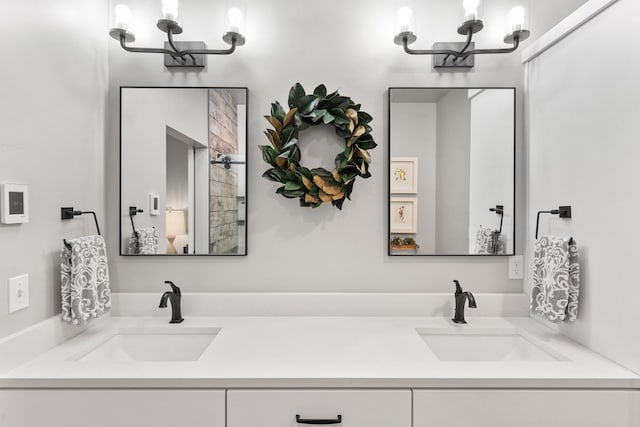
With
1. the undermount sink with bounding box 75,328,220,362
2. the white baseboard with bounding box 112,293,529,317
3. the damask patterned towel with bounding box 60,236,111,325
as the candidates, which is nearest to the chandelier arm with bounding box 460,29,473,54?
the white baseboard with bounding box 112,293,529,317

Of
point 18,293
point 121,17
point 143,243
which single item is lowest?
point 18,293

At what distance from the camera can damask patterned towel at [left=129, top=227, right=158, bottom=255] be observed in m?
1.74

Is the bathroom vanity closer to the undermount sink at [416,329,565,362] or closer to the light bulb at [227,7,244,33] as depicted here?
the undermount sink at [416,329,565,362]

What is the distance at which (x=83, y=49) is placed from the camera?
157 cm

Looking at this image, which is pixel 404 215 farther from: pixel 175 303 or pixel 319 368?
pixel 175 303

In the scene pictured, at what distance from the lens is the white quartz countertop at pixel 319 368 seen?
1133 mm

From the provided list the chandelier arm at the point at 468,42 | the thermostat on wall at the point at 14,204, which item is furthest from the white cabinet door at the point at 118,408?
the chandelier arm at the point at 468,42

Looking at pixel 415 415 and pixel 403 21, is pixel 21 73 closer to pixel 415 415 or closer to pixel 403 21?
pixel 403 21

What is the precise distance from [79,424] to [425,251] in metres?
1.48

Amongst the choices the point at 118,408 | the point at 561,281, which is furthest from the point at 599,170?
the point at 118,408

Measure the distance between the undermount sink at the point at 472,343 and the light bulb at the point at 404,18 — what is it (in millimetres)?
1330

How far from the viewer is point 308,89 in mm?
1755

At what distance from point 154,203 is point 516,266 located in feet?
5.79

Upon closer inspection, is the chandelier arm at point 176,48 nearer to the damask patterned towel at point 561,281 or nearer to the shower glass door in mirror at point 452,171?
the shower glass door in mirror at point 452,171
